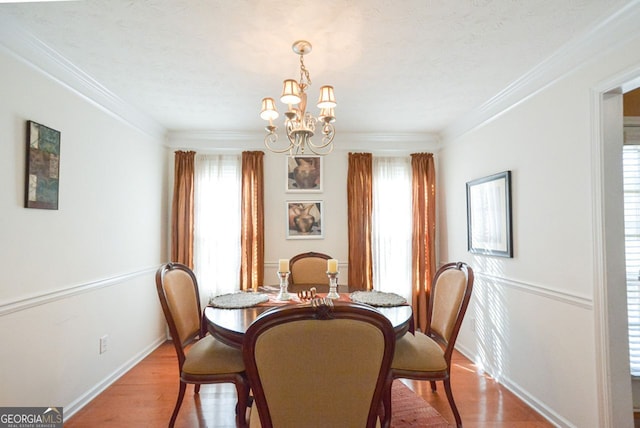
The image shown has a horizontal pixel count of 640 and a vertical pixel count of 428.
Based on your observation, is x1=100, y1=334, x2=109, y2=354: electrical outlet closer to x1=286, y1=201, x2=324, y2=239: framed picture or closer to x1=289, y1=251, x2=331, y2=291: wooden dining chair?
x1=289, y1=251, x2=331, y2=291: wooden dining chair

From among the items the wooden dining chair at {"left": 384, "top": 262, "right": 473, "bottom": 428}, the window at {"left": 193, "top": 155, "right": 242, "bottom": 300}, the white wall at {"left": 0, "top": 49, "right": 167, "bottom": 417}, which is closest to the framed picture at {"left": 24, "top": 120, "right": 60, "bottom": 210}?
the white wall at {"left": 0, "top": 49, "right": 167, "bottom": 417}

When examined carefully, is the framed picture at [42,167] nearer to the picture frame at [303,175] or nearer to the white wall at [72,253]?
the white wall at [72,253]

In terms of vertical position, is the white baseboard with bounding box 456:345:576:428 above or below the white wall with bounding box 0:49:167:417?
below

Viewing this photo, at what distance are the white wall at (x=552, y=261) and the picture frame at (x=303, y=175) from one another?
1.89 meters

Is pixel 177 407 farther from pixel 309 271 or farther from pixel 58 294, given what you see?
pixel 309 271

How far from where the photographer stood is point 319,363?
4.03 ft

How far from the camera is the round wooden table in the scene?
1.83 metres

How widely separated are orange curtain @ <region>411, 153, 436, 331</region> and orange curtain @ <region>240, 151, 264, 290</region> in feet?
6.29

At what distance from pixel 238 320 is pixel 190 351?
53 centimetres

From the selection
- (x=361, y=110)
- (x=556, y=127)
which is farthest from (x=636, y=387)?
(x=361, y=110)

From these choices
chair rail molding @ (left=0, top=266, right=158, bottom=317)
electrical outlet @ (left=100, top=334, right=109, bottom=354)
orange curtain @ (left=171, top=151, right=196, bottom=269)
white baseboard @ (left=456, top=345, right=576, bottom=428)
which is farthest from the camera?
orange curtain @ (left=171, top=151, right=196, bottom=269)

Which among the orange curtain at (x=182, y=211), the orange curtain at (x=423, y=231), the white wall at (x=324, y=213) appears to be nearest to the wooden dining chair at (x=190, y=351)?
the orange curtain at (x=182, y=211)

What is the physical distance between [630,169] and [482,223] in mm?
1151

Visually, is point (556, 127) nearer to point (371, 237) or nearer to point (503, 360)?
point (503, 360)
